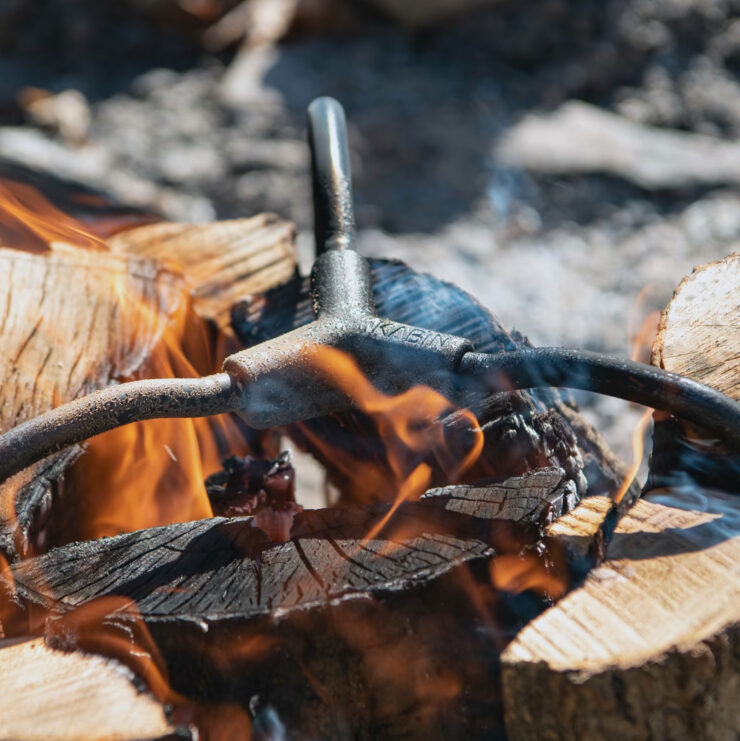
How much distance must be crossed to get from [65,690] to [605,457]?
115 cm

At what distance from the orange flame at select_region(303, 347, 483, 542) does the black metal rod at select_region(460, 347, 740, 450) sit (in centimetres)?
17

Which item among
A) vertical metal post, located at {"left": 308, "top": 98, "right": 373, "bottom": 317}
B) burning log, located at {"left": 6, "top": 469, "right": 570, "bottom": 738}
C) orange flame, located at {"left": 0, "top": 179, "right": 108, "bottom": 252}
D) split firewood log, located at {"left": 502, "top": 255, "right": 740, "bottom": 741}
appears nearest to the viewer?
split firewood log, located at {"left": 502, "top": 255, "right": 740, "bottom": 741}

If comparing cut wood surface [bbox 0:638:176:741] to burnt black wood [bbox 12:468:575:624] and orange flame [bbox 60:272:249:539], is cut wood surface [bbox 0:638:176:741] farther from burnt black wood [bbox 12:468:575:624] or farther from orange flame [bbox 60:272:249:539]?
orange flame [bbox 60:272:249:539]

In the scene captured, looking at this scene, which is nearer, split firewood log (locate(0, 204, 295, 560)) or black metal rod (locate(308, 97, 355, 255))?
split firewood log (locate(0, 204, 295, 560))

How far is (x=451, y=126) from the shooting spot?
4160 millimetres

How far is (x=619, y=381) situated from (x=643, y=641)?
38 centimetres

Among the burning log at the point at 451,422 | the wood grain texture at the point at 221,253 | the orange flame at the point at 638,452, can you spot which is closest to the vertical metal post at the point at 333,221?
the burning log at the point at 451,422

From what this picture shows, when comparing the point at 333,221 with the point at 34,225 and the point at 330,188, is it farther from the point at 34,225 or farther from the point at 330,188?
the point at 34,225

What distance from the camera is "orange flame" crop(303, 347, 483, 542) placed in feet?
4.35

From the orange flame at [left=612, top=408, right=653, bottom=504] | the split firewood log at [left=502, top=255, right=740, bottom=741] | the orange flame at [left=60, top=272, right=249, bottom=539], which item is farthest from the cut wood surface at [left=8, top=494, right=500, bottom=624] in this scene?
the orange flame at [left=612, top=408, right=653, bottom=504]

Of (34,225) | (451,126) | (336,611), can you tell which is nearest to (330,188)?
(34,225)

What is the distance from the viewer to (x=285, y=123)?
4.30 m

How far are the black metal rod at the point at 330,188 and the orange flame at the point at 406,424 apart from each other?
0.40 metres

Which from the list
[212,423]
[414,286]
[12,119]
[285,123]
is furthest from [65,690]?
[12,119]
